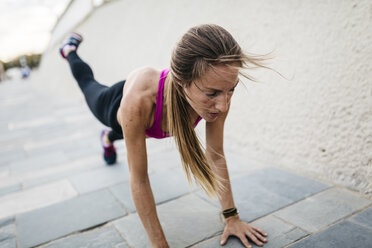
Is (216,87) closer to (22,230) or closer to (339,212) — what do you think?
(339,212)

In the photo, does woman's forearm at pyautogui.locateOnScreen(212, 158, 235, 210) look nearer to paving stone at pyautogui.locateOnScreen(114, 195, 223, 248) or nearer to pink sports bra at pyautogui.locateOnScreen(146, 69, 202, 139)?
paving stone at pyautogui.locateOnScreen(114, 195, 223, 248)

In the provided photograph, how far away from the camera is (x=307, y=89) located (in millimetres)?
2557

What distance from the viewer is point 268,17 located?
285 cm

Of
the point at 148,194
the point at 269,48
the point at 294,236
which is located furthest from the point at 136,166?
the point at 269,48

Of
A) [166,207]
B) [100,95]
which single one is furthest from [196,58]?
[166,207]

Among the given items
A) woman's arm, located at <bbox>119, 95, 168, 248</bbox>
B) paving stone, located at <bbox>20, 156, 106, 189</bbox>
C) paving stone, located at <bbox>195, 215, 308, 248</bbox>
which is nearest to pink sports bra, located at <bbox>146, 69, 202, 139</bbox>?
woman's arm, located at <bbox>119, 95, 168, 248</bbox>

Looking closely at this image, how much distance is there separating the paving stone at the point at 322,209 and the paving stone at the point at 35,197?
1.82 meters

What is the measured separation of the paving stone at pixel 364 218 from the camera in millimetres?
1894

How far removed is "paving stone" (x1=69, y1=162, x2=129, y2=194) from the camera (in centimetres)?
288

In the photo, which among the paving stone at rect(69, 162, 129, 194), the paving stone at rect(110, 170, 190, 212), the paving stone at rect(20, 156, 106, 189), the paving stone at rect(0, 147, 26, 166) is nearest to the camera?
the paving stone at rect(110, 170, 190, 212)

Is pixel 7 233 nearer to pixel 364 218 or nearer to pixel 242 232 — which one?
pixel 242 232

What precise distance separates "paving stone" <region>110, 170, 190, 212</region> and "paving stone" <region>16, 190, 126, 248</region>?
0.24 ft

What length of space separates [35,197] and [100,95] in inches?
45.1

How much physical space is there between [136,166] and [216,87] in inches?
24.7
